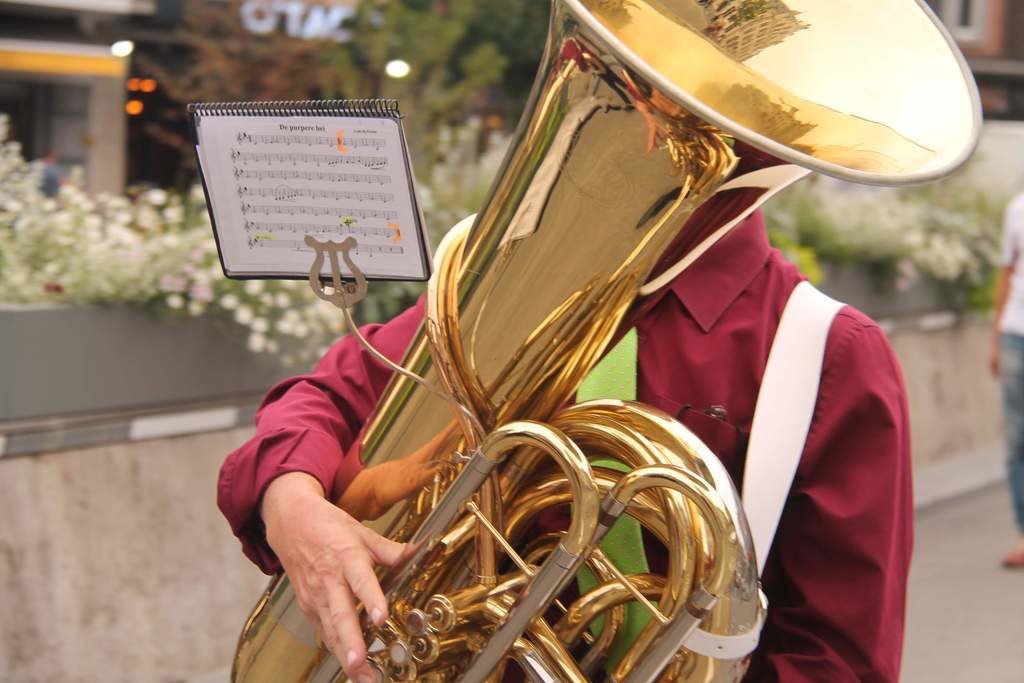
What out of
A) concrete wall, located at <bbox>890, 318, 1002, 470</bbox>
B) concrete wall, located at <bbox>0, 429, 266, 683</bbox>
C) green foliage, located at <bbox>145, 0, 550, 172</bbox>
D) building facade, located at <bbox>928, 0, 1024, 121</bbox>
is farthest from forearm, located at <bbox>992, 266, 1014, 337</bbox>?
building facade, located at <bbox>928, 0, 1024, 121</bbox>

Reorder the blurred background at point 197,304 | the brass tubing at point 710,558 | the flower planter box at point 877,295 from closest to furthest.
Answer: the brass tubing at point 710,558 < the blurred background at point 197,304 < the flower planter box at point 877,295

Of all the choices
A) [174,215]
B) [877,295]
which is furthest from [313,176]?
[877,295]

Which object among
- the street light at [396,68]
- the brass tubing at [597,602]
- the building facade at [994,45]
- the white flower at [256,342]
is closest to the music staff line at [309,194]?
the brass tubing at [597,602]

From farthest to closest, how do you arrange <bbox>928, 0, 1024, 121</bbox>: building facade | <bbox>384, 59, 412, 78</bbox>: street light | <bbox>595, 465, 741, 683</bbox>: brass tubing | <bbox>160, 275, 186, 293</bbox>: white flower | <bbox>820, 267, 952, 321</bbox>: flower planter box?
<bbox>928, 0, 1024, 121</bbox>: building facade → <bbox>384, 59, 412, 78</bbox>: street light → <bbox>820, 267, 952, 321</bbox>: flower planter box → <bbox>160, 275, 186, 293</bbox>: white flower → <bbox>595, 465, 741, 683</bbox>: brass tubing

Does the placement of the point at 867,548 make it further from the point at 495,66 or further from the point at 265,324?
the point at 495,66

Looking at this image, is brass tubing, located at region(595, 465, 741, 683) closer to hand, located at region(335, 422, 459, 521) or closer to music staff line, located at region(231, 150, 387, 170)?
hand, located at region(335, 422, 459, 521)

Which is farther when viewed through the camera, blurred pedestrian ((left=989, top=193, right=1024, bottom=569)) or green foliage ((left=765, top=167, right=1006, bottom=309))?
green foliage ((left=765, top=167, right=1006, bottom=309))

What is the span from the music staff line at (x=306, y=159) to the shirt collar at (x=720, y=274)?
0.37 meters

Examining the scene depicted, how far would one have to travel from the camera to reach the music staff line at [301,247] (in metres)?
1.39

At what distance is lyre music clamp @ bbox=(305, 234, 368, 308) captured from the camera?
141 centimetres

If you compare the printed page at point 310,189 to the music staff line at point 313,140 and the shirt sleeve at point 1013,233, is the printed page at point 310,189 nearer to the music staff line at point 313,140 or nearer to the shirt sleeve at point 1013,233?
the music staff line at point 313,140

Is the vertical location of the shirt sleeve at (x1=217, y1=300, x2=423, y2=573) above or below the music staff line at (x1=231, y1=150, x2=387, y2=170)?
below

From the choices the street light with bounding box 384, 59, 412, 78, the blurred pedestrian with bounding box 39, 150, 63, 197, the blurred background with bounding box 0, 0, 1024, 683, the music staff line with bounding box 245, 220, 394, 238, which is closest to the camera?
the music staff line with bounding box 245, 220, 394, 238

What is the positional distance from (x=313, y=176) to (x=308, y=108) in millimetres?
73
